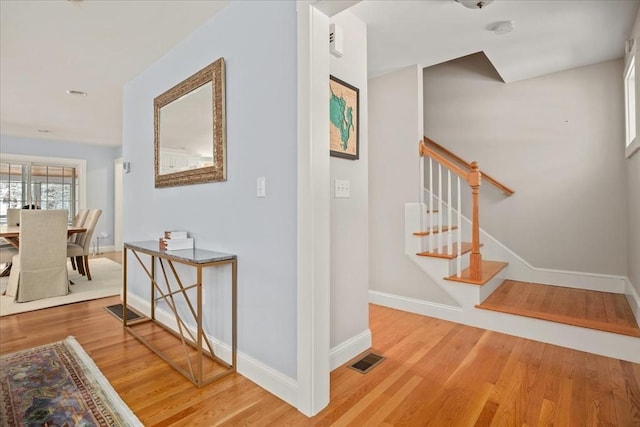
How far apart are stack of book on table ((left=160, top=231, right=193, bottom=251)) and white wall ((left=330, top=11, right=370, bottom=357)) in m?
1.09

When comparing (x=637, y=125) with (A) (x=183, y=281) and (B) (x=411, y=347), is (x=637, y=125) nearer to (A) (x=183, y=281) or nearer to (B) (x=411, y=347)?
(B) (x=411, y=347)

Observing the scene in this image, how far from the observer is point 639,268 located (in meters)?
2.44

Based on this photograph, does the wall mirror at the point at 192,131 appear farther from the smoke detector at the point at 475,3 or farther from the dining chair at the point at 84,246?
the dining chair at the point at 84,246

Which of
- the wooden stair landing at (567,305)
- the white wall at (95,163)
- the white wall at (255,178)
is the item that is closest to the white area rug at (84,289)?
the white wall at (95,163)

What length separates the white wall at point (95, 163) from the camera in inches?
249

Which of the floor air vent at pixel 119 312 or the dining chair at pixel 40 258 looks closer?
the floor air vent at pixel 119 312

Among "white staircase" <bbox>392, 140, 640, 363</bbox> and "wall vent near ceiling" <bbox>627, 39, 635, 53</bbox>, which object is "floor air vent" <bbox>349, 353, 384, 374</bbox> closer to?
"white staircase" <bbox>392, 140, 640, 363</bbox>

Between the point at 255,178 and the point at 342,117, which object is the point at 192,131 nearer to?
the point at 255,178

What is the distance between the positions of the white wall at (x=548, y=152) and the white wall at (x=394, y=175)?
1203mm

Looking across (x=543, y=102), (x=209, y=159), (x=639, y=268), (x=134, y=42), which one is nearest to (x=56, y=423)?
(x=209, y=159)

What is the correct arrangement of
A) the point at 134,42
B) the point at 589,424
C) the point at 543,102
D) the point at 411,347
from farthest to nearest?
1. the point at 543,102
2. the point at 134,42
3. the point at 411,347
4. the point at 589,424

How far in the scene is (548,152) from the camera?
3.46 meters

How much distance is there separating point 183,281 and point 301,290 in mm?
1331

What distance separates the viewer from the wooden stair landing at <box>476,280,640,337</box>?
227 cm
